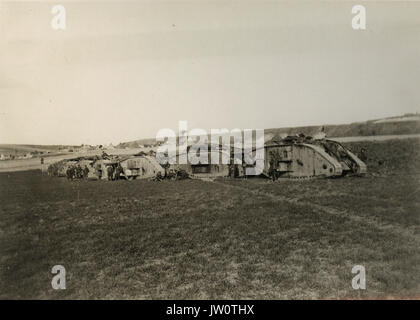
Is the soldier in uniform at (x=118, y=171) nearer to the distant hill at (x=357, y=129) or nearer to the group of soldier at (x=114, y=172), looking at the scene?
the group of soldier at (x=114, y=172)

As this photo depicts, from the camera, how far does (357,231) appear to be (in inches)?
204

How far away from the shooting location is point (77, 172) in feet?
20.8

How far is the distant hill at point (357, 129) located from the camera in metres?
5.77

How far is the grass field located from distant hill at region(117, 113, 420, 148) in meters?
0.24

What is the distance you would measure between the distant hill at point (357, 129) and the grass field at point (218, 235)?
0.24m

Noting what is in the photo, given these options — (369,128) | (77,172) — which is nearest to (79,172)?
(77,172)

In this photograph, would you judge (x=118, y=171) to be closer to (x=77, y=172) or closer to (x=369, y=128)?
(x=77, y=172)

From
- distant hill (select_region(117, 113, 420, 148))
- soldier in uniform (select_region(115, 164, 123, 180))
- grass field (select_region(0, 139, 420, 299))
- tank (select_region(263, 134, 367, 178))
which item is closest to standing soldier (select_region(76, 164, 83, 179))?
grass field (select_region(0, 139, 420, 299))

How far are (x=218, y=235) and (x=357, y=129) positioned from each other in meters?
3.33

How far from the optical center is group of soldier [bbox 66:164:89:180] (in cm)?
626

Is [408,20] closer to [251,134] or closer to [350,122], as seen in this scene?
[350,122]

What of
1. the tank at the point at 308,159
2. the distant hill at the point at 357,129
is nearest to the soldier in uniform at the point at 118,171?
the distant hill at the point at 357,129
